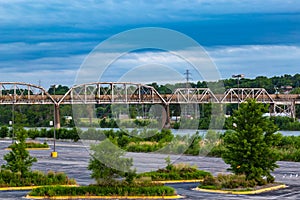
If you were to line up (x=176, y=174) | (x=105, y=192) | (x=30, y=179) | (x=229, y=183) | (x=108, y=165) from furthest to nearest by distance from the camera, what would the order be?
(x=176, y=174) < (x=30, y=179) < (x=229, y=183) < (x=108, y=165) < (x=105, y=192)

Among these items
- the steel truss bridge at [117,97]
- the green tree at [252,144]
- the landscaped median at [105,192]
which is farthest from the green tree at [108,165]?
the steel truss bridge at [117,97]

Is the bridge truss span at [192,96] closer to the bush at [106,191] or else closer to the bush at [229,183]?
the bush at [229,183]

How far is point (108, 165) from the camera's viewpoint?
37500 mm

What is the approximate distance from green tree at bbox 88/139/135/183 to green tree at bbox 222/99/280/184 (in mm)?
7823

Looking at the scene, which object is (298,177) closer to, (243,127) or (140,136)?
(243,127)

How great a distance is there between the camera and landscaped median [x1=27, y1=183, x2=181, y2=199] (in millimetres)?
36344

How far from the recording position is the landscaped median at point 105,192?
36.3m

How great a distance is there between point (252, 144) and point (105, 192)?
10.9 meters

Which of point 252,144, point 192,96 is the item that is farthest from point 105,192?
point 192,96

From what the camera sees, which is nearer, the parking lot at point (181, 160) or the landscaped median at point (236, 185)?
the parking lot at point (181, 160)

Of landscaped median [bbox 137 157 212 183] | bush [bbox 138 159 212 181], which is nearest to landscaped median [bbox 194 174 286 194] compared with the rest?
landscaped median [bbox 137 157 212 183]

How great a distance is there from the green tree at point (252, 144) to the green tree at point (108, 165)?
308 inches

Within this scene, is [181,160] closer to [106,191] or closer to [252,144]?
[252,144]

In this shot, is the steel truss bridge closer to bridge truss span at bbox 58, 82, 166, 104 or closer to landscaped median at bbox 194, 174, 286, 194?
bridge truss span at bbox 58, 82, 166, 104
